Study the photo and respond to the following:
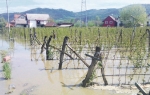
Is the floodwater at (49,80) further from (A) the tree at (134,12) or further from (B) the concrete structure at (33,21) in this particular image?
(B) the concrete structure at (33,21)

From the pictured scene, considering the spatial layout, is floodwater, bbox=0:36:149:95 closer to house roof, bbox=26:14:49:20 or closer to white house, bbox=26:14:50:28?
white house, bbox=26:14:50:28

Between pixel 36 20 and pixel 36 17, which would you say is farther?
pixel 36 17

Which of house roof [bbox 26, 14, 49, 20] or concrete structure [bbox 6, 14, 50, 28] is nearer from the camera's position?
concrete structure [bbox 6, 14, 50, 28]

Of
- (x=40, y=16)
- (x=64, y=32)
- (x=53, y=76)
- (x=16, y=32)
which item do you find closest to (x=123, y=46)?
(x=53, y=76)

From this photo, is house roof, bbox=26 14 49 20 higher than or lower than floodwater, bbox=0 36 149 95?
higher

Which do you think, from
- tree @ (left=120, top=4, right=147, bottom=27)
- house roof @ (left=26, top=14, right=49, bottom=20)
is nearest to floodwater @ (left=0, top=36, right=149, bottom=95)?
tree @ (left=120, top=4, right=147, bottom=27)

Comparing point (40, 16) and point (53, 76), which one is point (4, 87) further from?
point (40, 16)

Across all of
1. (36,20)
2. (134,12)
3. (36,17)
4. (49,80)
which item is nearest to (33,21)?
(36,20)

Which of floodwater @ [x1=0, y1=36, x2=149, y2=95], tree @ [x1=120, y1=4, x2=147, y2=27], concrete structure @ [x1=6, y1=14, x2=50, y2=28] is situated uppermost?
tree @ [x1=120, y1=4, x2=147, y2=27]

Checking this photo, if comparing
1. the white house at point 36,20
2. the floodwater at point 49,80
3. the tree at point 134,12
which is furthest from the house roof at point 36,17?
the floodwater at point 49,80

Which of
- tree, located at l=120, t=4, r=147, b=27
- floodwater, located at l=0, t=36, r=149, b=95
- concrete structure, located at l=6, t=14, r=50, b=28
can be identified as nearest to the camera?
floodwater, located at l=0, t=36, r=149, b=95

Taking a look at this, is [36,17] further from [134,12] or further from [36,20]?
[134,12]

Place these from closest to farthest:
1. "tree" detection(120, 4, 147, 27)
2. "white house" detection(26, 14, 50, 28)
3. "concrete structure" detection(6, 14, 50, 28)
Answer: "tree" detection(120, 4, 147, 27) → "white house" detection(26, 14, 50, 28) → "concrete structure" detection(6, 14, 50, 28)

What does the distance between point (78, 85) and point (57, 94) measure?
99 centimetres
